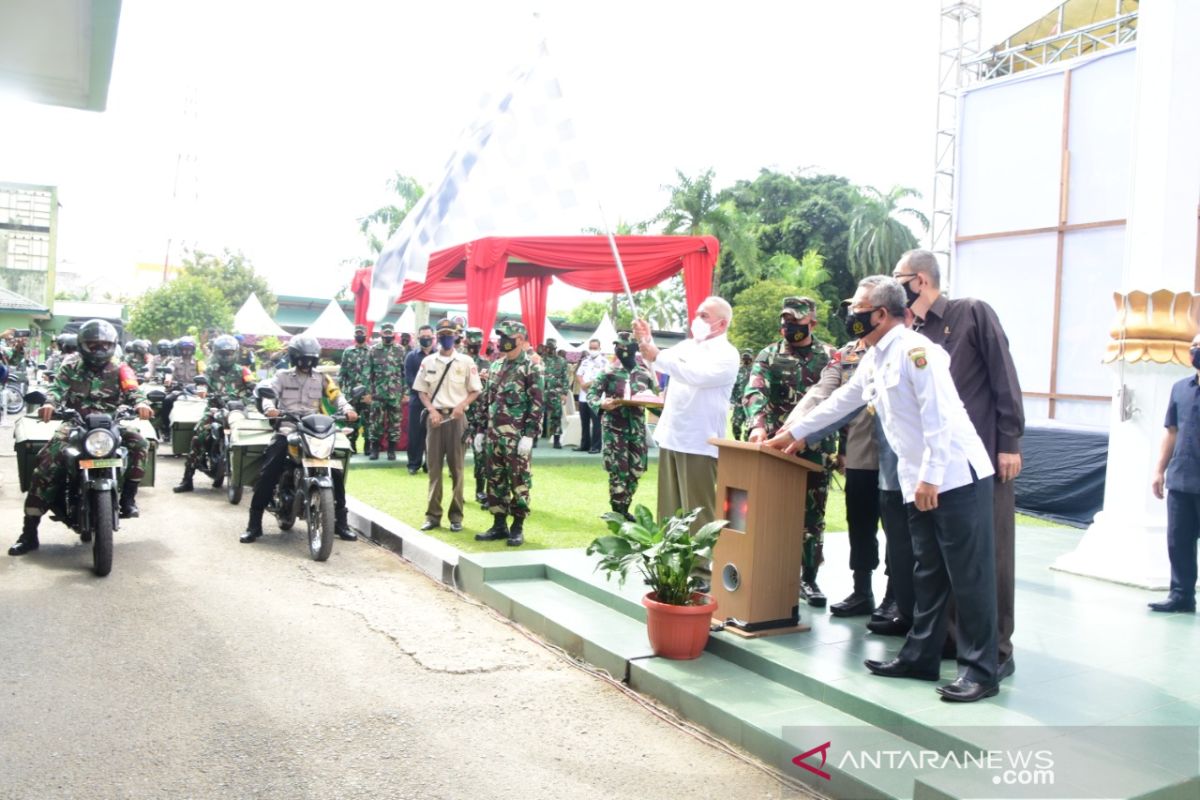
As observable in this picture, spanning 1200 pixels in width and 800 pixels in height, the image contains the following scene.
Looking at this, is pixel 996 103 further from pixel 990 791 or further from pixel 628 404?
pixel 990 791

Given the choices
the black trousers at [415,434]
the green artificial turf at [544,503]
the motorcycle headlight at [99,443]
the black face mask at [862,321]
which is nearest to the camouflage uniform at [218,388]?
the green artificial turf at [544,503]

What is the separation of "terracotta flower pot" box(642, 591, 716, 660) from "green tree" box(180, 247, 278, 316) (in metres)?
45.5

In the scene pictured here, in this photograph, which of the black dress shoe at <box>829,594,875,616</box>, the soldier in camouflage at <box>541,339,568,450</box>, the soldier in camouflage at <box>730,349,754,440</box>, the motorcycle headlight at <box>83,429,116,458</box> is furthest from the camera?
the soldier in camouflage at <box>541,339,568,450</box>

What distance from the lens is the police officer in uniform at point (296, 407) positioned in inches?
317

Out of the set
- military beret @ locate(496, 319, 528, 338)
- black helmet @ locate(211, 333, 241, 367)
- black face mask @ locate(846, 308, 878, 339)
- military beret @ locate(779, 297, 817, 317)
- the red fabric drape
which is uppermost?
the red fabric drape

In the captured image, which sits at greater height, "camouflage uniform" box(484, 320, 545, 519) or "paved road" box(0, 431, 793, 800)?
"camouflage uniform" box(484, 320, 545, 519)

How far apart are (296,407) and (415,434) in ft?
12.5

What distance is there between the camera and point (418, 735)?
13.3ft

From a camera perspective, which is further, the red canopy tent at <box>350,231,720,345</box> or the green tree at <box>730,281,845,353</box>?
the green tree at <box>730,281,845,353</box>

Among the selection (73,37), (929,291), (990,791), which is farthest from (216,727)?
(73,37)

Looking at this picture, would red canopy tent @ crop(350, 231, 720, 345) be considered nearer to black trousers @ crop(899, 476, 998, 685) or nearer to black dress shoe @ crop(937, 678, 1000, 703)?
black trousers @ crop(899, 476, 998, 685)

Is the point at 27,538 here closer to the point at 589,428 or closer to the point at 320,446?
the point at 320,446

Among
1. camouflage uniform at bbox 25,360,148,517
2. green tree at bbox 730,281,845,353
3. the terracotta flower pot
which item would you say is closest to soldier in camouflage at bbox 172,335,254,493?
camouflage uniform at bbox 25,360,148,517

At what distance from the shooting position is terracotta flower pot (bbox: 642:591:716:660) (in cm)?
476
